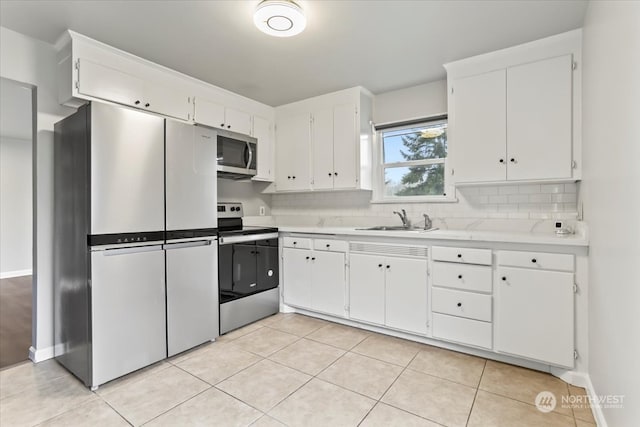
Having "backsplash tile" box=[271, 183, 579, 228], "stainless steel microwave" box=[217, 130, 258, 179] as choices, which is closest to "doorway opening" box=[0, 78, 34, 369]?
"stainless steel microwave" box=[217, 130, 258, 179]

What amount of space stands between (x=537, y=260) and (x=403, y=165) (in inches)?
66.0

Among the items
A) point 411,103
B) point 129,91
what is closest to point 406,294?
point 411,103

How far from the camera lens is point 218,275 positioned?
2.83 m

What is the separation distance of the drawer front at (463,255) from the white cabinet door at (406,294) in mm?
140

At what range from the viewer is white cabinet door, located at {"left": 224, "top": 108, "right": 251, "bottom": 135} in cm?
347

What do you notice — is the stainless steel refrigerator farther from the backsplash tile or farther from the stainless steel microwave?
the backsplash tile

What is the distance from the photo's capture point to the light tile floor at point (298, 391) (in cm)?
174

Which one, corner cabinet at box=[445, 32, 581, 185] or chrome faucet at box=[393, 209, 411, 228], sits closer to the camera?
corner cabinet at box=[445, 32, 581, 185]

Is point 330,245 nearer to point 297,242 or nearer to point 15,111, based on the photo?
point 297,242

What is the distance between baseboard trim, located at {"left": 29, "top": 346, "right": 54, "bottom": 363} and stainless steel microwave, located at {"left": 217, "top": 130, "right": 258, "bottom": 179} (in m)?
1.95

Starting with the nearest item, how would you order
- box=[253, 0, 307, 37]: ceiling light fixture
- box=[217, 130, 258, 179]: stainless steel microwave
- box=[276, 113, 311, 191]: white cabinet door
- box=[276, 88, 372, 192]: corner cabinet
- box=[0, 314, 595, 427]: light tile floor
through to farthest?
1. box=[0, 314, 595, 427]: light tile floor
2. box=[253, 0, 307, 37]: ceiling light fixture
3. box=[217, 130, 258, 179]: stainless steel microwave
4. box=[276, 88, 372, 192]: corner cabinet
5. box=[276, 113, 311, 191]: white cabinet door

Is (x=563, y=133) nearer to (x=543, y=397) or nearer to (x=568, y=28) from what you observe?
(x=568, y=28)

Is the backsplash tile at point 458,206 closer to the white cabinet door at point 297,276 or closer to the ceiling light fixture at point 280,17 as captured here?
the white cabinet door at point 297,276

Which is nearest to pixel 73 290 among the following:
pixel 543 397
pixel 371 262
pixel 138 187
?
pixel 138 187
